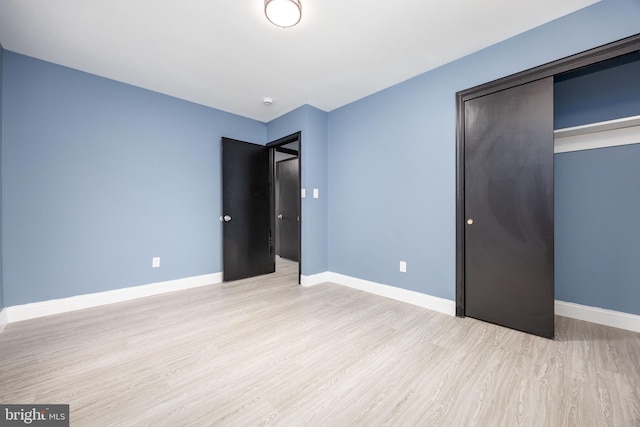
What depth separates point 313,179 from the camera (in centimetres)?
354

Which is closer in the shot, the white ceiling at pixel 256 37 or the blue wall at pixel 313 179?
the white ceiling at pixel 256 37

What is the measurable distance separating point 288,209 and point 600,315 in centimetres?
477

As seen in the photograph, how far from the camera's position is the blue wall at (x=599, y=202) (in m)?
2.03

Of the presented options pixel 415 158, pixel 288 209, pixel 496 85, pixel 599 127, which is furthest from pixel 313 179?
pixel 599 127

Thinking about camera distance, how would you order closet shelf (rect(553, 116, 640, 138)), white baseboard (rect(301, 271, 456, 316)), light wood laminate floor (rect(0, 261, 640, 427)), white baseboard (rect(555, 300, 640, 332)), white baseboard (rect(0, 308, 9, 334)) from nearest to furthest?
light wood laminate floor (rect(0, 261, 640, 427))
closet shelf (rect(553, 116, 640, 138))
white baseboard (rect(555, 300, 640, 332))
white baseboard (rect(0, 308, 9, 334))
white baseboard (rect(301, 271, 456, 316))

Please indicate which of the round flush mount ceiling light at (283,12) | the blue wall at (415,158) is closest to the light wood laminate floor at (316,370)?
the blue wall at (415,158)

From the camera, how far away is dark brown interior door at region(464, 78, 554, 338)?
1960mm

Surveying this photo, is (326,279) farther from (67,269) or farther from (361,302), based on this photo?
(67,269)

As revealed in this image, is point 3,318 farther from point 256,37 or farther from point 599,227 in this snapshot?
point 599,227

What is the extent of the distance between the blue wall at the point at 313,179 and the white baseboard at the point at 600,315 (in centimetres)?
266

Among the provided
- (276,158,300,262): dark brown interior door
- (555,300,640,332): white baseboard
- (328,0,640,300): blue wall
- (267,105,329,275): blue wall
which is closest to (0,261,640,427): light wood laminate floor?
(555,300,640,332): white baseboard

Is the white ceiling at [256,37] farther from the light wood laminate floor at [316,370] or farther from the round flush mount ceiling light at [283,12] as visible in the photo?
the light wood laminate floor at [316,370]

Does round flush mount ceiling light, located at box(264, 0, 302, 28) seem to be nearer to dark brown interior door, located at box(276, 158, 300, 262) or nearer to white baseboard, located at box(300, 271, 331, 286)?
white baseboard, located at box(300, 271, 331, 286)

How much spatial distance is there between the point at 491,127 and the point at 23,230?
14.8 feet
